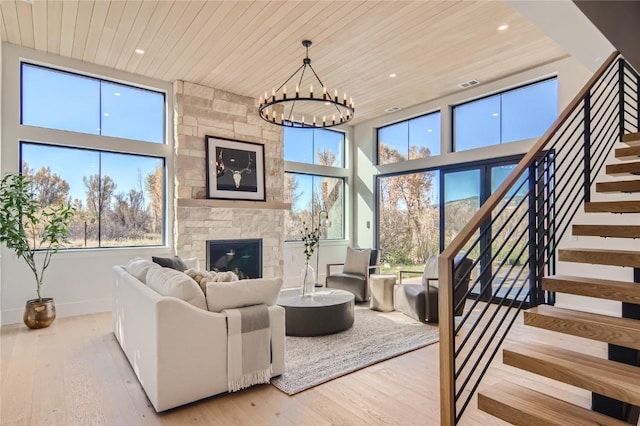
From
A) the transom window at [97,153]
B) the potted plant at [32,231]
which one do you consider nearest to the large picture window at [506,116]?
the transom window at [97,153]

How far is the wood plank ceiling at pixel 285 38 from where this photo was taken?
3766 mm

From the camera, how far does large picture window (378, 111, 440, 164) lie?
6.87 m

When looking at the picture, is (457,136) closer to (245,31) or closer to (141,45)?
(245,31)

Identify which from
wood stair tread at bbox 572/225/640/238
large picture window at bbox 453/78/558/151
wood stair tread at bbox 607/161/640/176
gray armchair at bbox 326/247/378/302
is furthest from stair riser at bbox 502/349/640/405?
large picture window at bbox 453/78/558/151

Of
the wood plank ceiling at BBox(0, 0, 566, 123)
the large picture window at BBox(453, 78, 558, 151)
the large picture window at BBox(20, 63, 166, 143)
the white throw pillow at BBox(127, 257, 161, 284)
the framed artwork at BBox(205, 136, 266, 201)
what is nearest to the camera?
the white throw pillow at BBox(127, 257, 161, 284)

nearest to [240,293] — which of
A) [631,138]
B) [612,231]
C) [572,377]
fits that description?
[572,377]

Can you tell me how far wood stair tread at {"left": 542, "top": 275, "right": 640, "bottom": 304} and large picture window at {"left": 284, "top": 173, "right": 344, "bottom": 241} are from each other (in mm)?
5343

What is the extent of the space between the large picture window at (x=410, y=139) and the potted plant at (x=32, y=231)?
5.63m

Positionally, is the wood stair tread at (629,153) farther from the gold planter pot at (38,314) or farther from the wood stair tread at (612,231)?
the gold planter pot at (38,314)

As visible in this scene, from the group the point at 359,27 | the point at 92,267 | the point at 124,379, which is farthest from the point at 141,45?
the point at 124,379

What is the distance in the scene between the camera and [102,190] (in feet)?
17.7

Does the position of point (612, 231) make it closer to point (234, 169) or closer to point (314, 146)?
point (234, 169)

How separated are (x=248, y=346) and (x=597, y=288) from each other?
2349mm

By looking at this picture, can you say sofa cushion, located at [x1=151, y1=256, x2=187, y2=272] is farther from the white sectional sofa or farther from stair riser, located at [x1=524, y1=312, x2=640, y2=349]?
stair riser, located at [x1=524, y1=312, x2=640, y2=349]
